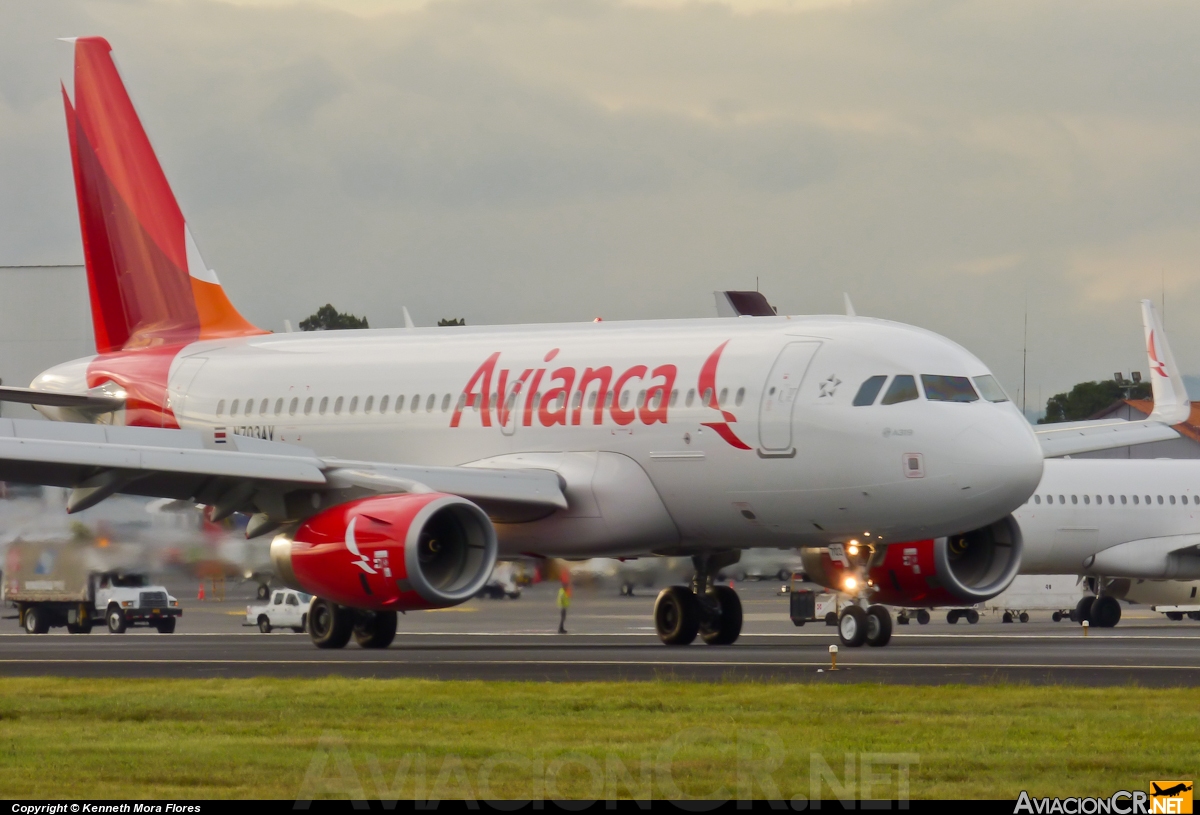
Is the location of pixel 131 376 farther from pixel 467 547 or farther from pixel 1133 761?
pixel 1133 761

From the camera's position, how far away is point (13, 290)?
45.5m

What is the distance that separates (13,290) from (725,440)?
78.7ft

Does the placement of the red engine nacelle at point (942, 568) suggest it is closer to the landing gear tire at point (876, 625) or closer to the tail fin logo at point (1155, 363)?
the landing gear tire at point (876, 625)

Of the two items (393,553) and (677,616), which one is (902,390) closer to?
(677,616)

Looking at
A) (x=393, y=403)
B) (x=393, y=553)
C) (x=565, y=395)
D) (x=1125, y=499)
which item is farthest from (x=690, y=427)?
(x=1125, y=499)

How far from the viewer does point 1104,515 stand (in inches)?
1911

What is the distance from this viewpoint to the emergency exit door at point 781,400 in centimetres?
2675

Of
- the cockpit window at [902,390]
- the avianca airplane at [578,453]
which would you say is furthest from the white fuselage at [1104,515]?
the cockpit window at [902,390]

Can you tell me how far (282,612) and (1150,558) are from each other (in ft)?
72.1

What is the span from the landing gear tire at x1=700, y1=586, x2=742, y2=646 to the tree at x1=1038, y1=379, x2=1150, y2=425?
339ft

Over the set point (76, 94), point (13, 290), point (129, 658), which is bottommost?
point (129, 658)

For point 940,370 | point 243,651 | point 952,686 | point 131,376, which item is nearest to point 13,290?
point 131,376

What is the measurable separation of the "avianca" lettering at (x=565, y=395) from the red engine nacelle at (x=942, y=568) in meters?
4.07

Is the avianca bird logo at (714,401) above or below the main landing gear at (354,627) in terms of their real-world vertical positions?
above
